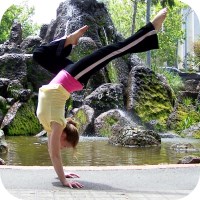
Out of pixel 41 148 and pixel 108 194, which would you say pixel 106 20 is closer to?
pixel 41 148

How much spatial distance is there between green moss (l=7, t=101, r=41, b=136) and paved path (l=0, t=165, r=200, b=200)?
207 inches

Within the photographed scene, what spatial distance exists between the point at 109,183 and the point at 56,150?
15.9 inches

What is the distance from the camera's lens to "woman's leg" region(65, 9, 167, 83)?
181 centimetres

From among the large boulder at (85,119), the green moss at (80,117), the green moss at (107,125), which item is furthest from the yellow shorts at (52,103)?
the green moss at (80,117)

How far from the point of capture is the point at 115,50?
1808 mm

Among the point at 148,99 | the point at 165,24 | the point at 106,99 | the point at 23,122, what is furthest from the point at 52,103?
the point at 165,24

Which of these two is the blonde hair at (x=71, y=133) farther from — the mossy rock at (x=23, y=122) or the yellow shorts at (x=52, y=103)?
the mossy rock at (x=23, y=122)

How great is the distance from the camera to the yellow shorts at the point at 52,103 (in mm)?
1917

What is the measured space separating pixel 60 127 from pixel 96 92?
6369 millimetres

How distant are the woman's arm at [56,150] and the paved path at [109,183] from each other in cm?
4

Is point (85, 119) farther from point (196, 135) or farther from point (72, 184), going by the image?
point (72, 184)

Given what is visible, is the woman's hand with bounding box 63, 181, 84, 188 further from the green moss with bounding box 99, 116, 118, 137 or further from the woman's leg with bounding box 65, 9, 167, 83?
the green moss with bounding box 99, 116, 118, 137

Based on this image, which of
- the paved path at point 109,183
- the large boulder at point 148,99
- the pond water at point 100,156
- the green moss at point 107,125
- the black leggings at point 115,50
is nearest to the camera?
the black leggings at point 115,50

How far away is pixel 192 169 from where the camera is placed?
2820 millimetres
